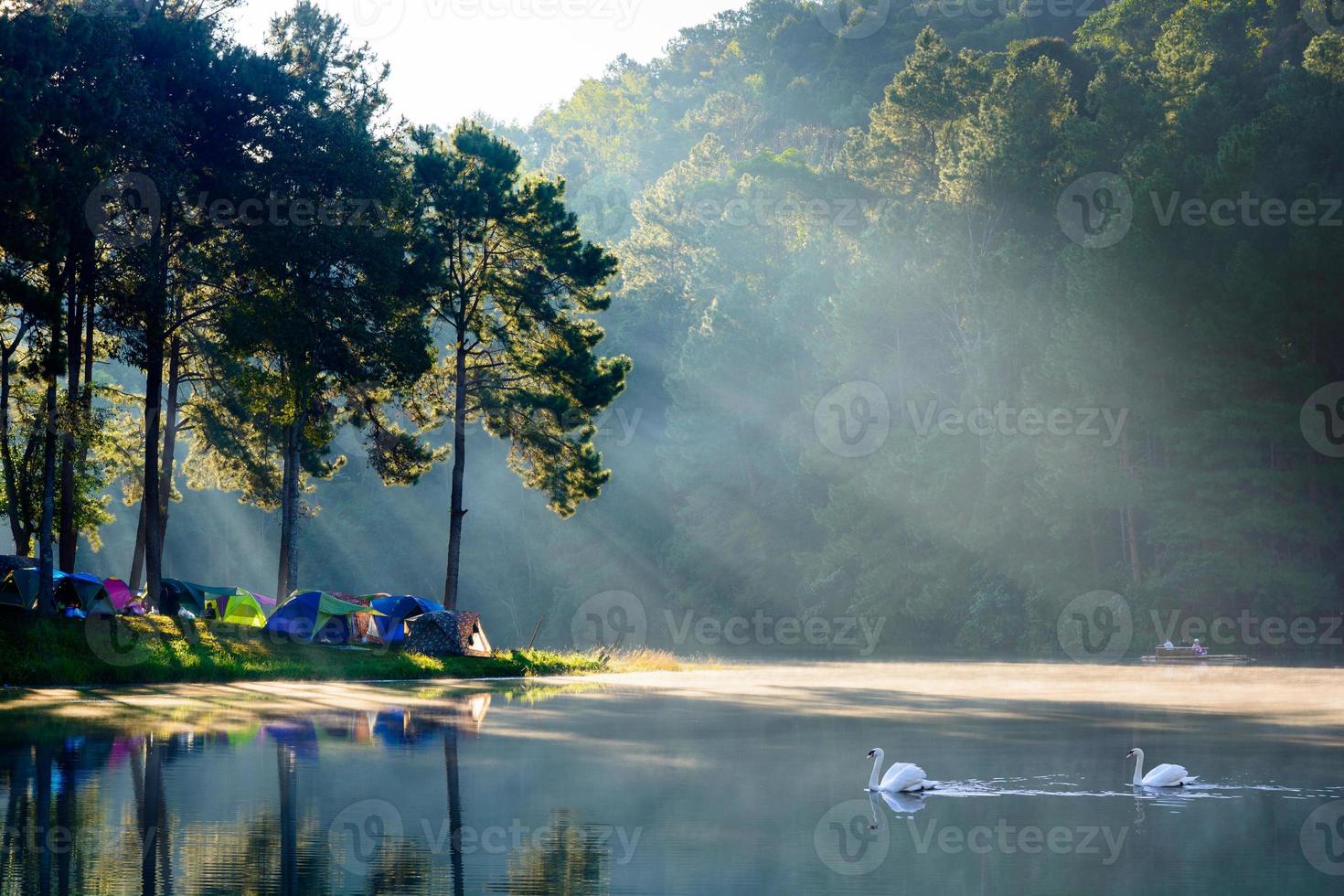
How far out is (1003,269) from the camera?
210ft

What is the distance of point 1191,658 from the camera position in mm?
44688

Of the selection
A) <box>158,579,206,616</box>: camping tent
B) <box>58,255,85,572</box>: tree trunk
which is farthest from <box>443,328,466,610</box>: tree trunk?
<box>58,255,85,572</box>: tree trunk

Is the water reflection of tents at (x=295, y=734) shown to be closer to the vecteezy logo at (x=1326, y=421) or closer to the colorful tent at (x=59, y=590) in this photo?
the colorful tent at (x=59, y=590)

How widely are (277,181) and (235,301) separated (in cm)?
328

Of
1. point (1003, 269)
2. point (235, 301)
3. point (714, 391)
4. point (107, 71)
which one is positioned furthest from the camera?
point (714, 391)

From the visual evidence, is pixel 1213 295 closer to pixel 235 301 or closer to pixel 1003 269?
pixel 1003 269

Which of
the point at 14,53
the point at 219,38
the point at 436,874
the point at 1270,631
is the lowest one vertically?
the point at 436,874

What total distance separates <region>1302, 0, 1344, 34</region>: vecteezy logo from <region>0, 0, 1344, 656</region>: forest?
0.89ft

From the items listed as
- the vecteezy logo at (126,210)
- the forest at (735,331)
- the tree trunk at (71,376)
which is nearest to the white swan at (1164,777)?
the forest at (735,331)

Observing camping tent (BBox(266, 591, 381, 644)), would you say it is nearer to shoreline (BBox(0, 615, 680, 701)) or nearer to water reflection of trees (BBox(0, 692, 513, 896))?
shoreline (BBox(0, 615, 680, 701))

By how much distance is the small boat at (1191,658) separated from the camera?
142 feet

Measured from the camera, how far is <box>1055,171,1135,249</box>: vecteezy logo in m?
56.0

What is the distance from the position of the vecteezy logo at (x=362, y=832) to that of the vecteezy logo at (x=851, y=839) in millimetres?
3664

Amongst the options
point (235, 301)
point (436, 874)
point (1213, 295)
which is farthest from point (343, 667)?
point (1213, 295)
